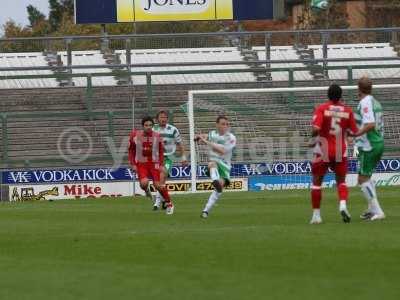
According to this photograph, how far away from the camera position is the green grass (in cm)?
1119

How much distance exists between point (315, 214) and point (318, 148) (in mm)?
960

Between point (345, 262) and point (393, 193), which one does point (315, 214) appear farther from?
point (393, 193)

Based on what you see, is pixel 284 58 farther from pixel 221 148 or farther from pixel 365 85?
pixel 365 85

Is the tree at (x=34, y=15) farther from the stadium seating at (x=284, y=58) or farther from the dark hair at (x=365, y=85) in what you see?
the dark hair at (x=365, y=85)

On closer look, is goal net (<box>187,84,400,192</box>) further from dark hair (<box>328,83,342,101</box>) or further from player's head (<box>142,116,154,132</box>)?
dark hair (<box>328,83,342,101</box>)

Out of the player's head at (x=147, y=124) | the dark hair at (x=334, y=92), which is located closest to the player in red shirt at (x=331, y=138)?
the dark hair at (x=334, y=92)

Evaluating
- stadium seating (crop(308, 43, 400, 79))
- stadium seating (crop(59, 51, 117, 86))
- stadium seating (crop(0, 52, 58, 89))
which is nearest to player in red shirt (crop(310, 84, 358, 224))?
stadium seating (crop(0, 52, 58, 89))

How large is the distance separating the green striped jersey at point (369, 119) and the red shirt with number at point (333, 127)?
19.7 inches

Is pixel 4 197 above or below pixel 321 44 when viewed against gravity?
below

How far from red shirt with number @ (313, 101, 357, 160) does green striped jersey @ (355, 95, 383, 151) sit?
50cm

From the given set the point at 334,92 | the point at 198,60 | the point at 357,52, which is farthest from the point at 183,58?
the point at 334,92

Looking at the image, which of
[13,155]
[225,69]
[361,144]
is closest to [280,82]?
[225,69]

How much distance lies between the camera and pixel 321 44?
4753cm

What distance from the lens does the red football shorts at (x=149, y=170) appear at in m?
24.8
